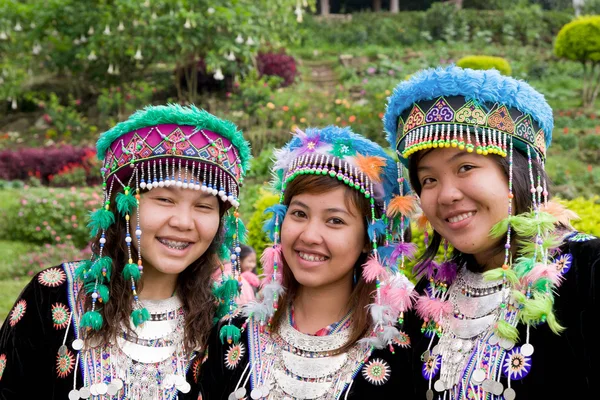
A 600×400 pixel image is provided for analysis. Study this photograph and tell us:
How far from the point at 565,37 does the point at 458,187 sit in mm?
12108

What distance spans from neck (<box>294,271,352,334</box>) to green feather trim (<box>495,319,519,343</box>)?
682 mm

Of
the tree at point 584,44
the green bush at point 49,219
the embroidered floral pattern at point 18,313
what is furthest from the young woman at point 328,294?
the tree at point 584,44

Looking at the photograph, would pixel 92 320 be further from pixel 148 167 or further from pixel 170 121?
pixel 170 121

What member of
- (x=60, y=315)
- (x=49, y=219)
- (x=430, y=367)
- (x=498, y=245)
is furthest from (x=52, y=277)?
(x=49, y=219)

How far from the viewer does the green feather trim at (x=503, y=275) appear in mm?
2250

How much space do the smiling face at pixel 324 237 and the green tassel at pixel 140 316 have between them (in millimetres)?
662

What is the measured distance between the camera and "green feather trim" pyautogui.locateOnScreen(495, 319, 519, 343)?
2.23 meters

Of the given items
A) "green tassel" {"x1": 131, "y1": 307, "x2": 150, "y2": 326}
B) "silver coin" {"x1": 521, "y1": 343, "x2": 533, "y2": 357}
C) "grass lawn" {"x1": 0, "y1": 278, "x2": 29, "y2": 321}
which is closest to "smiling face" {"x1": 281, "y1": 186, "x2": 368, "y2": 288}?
"green tassel" {"x1": 131, "y1": 307, "x2": 150, "y2": 326}

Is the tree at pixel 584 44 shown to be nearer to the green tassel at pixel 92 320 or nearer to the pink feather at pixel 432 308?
the pink feather at pixel 432 308

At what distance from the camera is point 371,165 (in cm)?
267

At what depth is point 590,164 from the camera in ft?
32.8

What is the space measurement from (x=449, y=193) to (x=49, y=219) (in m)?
8.06

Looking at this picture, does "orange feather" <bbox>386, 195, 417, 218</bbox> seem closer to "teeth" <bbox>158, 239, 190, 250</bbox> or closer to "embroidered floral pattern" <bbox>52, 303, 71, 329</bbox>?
"teeth" <bbox>158, 239, 190, 250</bbox>

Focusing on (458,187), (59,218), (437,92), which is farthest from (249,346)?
(59,218)
